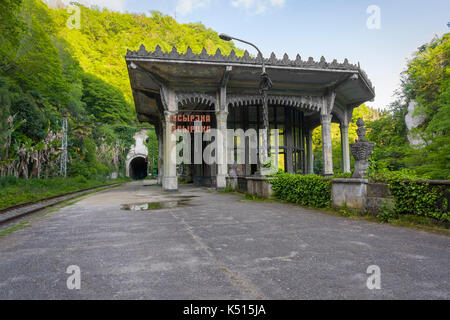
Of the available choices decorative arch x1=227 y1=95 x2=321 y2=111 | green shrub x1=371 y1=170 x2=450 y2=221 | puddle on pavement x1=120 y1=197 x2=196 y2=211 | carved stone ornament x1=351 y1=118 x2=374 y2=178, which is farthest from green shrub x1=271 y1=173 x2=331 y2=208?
decorative arch x1=227 y1=95 x2=321 y2=111

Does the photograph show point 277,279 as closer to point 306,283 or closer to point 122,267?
point 306,283

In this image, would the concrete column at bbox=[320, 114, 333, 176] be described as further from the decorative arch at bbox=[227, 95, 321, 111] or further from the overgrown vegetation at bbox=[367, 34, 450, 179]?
the overgrown vegetation at bbox=[367, 34, 450, 179]

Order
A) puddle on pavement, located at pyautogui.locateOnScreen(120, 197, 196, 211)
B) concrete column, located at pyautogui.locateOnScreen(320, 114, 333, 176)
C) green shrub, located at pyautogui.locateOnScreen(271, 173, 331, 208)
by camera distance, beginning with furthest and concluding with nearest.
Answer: concrete column, located at pyautogui.locateOnScreen(320, 114, 333, 176)
puddle on pavement, located at pyautogui.locateOnScreen(120, 197, 196, 211)
green shrub, located at pyautogui.locateOnScreen(271, 173, 331, 208)

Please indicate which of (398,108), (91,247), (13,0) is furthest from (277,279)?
(398,108)

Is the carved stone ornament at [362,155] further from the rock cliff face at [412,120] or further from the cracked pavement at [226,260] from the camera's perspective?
the rock cliff face at [412,120]

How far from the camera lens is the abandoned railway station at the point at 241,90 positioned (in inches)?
535

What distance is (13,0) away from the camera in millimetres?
13703

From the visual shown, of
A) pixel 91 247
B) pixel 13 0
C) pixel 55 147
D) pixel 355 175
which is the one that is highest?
pixel 13 0

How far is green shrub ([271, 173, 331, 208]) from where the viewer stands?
7.40 meters

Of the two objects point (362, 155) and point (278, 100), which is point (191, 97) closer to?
point (278, 100)

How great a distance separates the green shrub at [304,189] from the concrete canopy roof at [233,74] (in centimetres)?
738

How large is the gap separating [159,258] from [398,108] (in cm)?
3015

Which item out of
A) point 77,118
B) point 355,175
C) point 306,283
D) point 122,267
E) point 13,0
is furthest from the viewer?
point 77,118

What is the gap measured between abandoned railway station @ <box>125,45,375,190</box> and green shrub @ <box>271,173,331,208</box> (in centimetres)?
528
